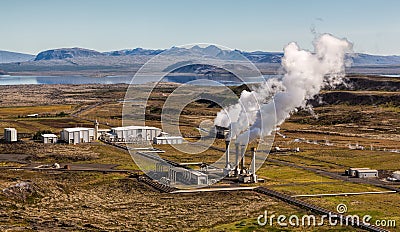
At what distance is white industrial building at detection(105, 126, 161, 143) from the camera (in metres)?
109

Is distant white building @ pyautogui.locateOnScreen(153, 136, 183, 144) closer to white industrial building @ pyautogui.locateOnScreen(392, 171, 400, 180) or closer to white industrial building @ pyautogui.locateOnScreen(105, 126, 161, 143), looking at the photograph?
white industrial building @ pyautogui.locateOnScreen(105, 126, 161, 143)

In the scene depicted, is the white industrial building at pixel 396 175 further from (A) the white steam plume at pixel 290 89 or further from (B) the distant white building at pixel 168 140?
(B) the distant white building at pixel 168 140

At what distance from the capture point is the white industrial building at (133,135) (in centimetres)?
10906

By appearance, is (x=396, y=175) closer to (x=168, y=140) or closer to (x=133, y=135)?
(x=168, y=140)

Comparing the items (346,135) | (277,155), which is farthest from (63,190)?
(346,135)

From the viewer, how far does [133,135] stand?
11056 cm

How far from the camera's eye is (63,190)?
65.3 m

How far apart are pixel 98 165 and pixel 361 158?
3826 centimetres

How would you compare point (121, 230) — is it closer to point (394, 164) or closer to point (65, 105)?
point (394, 164)

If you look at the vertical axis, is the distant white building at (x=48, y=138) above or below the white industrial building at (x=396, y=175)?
below

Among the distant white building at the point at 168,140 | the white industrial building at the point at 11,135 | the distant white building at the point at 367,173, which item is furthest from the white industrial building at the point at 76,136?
the distant white building at the point at 367,173

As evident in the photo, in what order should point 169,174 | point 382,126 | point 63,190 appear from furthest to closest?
point 382,126
point 169,174
point 63,190

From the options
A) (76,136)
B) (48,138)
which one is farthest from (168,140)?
(48,138)

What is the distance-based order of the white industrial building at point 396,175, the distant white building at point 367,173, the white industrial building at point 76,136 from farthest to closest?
1. the white industrial building at point 76,136
2. the distant white building at point 367,173
3. the white industrial building at point 396,175
